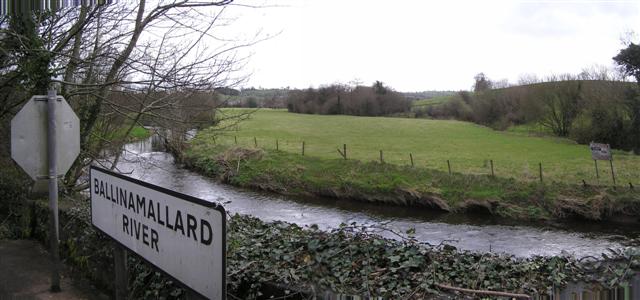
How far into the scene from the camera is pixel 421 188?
81.8 feet

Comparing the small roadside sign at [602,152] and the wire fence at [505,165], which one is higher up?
the small roadside sign at [602,152]

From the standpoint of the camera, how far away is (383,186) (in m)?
25.8

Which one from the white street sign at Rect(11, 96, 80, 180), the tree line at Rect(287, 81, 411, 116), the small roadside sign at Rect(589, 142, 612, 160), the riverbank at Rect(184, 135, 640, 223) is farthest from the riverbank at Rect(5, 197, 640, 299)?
the tree line at Rect(287, 81, 411, 116)

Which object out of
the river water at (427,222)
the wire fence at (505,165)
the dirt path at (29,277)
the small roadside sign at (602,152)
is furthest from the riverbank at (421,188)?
the dirt path at (29,277)

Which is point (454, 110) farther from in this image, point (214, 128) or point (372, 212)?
point (214, 128)

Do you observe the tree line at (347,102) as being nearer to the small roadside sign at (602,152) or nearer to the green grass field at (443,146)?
the green grass field at (443,146)

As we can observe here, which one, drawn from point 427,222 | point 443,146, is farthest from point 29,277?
point 443,146

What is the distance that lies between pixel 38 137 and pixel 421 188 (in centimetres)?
2209

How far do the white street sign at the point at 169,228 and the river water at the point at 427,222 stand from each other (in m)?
10.6

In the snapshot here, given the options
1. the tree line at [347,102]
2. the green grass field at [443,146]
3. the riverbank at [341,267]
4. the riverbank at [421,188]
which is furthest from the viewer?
the tree line at [347,102]

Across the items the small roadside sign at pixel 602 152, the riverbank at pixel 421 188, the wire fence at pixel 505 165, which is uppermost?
the small roadside sign at pixel 602 152

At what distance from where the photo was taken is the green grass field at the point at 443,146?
28695 mm

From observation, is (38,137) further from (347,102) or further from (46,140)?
(347,102)

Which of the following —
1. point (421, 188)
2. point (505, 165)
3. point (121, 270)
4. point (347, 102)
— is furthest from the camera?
point (347, 102)
